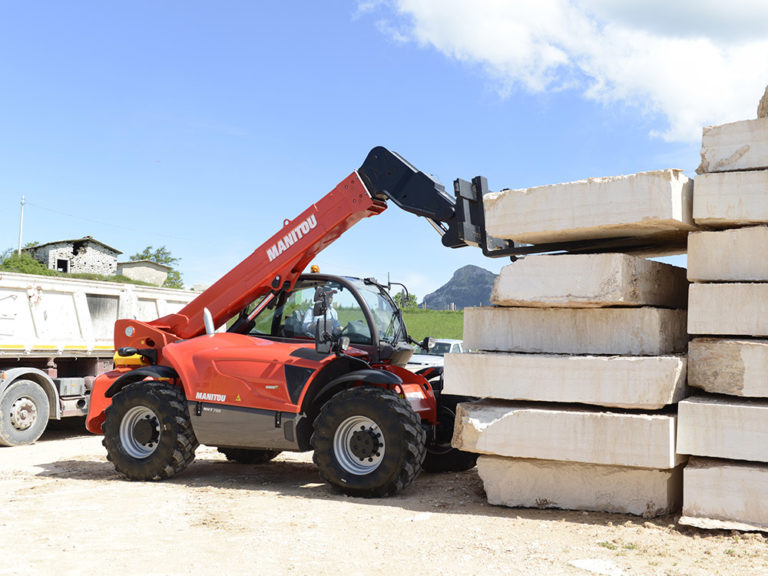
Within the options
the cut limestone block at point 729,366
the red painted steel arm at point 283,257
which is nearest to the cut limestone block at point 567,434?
the cut limestone block at point 729,366

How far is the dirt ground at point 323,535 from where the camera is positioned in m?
4.50

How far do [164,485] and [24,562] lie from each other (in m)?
2.55

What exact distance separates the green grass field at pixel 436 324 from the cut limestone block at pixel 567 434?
32499 mm

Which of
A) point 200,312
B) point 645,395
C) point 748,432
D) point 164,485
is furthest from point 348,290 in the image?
point 748,432

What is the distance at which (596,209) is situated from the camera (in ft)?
18.7

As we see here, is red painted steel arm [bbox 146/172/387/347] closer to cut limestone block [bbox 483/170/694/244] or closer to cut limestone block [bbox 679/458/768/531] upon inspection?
cut limestone block [bbox 483/170/694/244]

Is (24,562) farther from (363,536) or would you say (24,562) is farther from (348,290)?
(348,290)

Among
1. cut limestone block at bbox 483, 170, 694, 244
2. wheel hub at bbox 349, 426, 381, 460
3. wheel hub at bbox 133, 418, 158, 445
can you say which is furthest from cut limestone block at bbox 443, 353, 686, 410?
wheel hub at bbox 133, 418, 158, 445

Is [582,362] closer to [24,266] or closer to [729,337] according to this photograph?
[729,337]

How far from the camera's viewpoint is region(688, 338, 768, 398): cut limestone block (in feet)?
17.3

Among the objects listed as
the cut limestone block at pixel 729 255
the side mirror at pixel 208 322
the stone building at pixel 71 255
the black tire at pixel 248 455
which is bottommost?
the black tire at pixel 248 455

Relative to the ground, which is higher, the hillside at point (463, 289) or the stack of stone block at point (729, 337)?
the hillside at point (463, 289)

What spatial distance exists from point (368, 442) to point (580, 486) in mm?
1771

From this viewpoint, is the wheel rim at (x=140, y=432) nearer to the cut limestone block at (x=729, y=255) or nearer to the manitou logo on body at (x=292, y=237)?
the manitou logo on body at (x=292, y=237)
